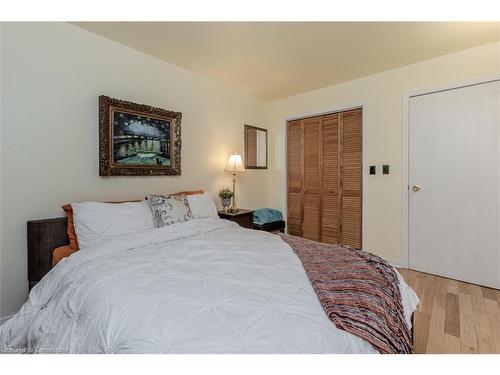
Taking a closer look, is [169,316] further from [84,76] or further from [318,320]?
[84,76]

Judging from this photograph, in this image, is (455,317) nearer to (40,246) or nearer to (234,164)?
(234,164)

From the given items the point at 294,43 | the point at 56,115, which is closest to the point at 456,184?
the point at 294,43

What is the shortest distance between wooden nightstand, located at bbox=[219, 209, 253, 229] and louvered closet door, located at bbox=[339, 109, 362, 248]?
1.25 meters

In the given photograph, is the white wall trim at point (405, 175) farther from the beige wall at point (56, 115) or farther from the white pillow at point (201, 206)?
the beige wall at point (56, 115)

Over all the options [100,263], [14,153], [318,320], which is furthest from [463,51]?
[14,153]

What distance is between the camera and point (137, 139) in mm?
2479

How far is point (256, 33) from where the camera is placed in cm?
217

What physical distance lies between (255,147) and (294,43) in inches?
68.9

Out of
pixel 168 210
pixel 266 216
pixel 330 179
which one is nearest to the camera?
pixel 168 210

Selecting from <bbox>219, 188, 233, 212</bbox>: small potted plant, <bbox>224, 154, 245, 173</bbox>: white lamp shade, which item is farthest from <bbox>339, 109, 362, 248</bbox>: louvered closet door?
<bbox>219, 188, 233, 212</bbox>: small potted plant

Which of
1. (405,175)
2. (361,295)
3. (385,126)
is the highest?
(385,126)

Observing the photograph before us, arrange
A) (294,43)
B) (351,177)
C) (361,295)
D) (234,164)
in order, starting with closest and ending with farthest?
(361,295)
(294,43)
(234,164)
(351,177)

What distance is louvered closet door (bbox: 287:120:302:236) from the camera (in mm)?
3898

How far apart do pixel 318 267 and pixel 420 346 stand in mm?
955
